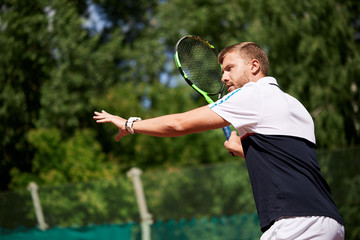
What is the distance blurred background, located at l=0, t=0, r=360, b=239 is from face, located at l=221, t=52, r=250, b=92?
12.3 ft

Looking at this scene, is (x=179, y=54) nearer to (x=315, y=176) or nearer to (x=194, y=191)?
(x=315, y=176)

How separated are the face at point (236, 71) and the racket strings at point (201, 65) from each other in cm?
128

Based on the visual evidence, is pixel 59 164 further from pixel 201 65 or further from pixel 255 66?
pixel 255 66

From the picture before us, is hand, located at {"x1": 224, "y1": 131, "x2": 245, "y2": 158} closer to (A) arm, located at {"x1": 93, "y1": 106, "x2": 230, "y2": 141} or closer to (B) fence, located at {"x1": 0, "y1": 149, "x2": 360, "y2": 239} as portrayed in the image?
(A) arm, located at {"x1": 93, "y1": 106, "x2": 230, "y2": 141}

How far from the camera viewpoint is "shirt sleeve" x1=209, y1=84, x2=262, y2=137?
98.4 inches

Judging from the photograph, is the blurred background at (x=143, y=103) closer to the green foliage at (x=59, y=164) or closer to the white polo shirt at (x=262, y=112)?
the green foliage at (x=59, y=164)

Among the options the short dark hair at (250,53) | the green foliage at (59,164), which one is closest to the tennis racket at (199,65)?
the short dark hair at (250,53)

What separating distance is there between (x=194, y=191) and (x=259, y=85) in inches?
336

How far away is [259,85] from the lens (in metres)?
2.58

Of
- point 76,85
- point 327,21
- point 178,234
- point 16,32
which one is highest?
point 16,32

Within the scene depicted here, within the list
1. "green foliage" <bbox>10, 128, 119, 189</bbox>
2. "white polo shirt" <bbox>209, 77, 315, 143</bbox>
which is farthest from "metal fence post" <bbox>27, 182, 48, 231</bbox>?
"white polo shirt" <bbox>209, 77, 315, 143</bbox>

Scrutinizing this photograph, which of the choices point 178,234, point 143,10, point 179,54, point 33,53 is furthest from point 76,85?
point 179,54

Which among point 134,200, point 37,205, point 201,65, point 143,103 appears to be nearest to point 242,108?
point 201,65

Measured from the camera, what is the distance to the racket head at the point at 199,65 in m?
4.10
